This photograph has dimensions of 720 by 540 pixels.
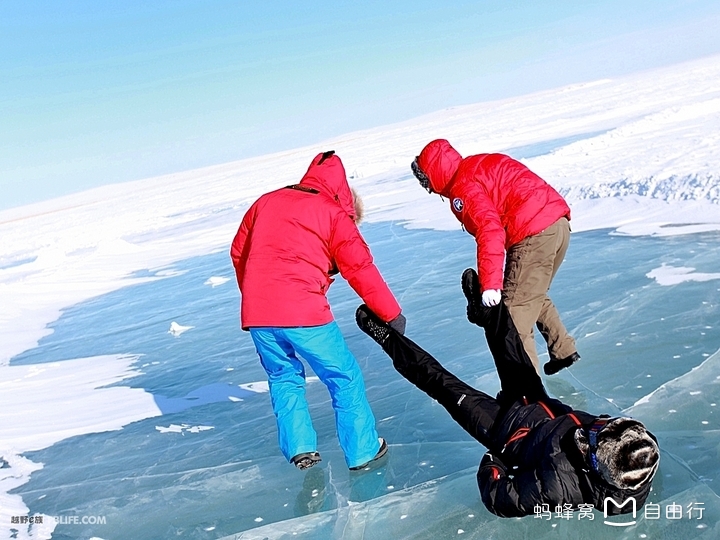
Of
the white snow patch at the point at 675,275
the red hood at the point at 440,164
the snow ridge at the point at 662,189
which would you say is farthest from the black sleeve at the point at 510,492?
the snow ridge at the point at 662,189

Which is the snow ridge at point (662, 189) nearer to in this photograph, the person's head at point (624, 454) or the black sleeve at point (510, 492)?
the black sleeve at point (510, 492)

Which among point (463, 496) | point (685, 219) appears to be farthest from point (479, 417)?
point (685, 219)

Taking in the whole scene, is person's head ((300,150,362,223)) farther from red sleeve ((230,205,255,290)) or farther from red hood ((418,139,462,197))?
red hood ((418,139,462,197))

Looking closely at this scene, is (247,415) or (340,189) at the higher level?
(340,189)

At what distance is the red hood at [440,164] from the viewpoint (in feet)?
10.9

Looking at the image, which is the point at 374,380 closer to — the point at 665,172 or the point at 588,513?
the point at 588,513

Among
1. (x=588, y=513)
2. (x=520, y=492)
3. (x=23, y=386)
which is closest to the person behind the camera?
(x=520, y=492)

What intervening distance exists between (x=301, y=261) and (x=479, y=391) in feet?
3.17

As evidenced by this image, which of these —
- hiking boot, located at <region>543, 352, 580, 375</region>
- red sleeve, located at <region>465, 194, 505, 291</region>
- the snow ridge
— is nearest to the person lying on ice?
red sleeve, located at <region>465, 194, 505, 291</region>

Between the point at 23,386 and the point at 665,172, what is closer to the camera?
the point at 23,386

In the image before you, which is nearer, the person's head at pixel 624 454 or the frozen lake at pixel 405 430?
the person's head at pixel 624 454

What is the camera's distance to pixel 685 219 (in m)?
6.48

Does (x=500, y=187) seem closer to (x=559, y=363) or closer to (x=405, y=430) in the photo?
(x=559, y=363)

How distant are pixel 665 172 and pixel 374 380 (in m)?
6.30
